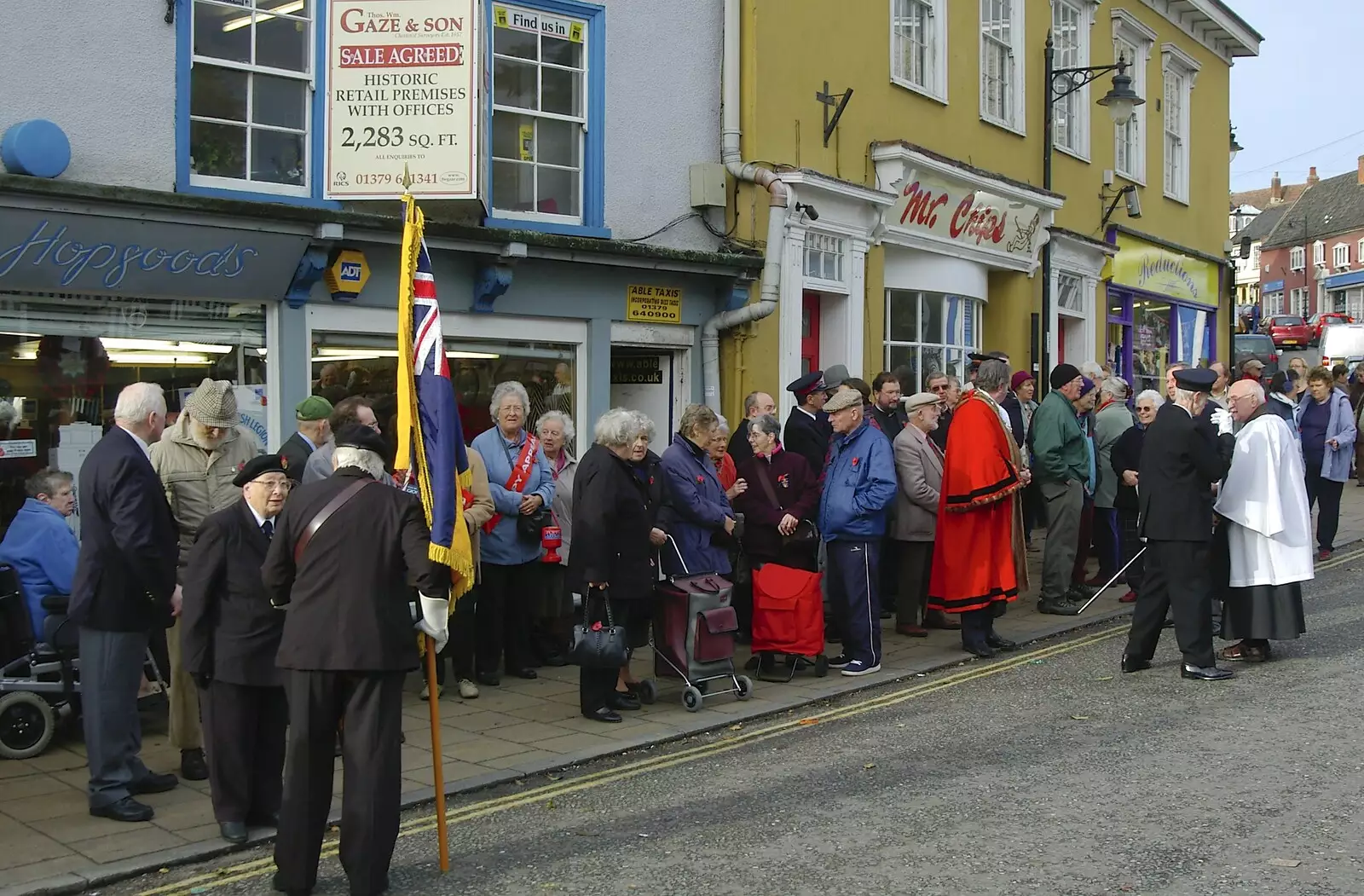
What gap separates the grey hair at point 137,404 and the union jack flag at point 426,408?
1384 millimetres

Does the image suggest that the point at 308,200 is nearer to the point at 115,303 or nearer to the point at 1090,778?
the point at 115,303

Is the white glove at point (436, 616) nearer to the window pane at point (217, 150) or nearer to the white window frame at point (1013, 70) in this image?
the window pane at point (217, 150)

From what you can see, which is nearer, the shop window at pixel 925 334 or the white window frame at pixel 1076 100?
the shop window at pixel 925 334

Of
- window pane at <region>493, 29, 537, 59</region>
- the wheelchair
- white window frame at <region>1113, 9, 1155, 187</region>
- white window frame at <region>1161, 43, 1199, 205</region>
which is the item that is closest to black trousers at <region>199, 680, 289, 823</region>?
the wheelchair

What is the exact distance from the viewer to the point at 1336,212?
279 feet

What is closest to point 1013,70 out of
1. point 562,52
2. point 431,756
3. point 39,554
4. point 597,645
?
point 562,52

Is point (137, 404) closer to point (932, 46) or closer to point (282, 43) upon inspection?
point (282, 43)

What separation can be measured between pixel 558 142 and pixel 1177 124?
15.5 metres

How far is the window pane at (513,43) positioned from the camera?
11695mm

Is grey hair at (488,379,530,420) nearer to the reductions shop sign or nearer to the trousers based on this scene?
the reductions shop sign

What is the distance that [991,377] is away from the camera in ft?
33.6

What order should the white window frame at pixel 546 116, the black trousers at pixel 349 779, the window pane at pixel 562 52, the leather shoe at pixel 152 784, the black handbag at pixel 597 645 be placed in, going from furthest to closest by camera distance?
the window pane at pixel 562 52, the white window frame at pixel 546 116, the black handbag at pixel 597 645, the leather shoe at pixel 152 784, the black trousers at pixel 349 779

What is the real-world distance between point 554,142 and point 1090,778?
297 inches

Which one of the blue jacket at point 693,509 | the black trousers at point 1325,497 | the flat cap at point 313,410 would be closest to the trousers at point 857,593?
the blue jacket at point 693,509
